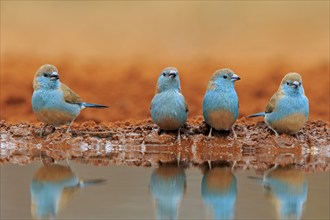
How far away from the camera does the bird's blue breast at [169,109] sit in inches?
357

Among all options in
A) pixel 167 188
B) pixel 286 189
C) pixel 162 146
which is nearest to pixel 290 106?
pixel 162 146

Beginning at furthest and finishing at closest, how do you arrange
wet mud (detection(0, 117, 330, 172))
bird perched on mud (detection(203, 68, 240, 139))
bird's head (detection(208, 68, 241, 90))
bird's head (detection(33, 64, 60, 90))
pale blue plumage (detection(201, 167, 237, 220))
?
1. bird's head (detection(33, 64, 60, 90))
2. bird's head (detection(208, 68, 241, 90))
3. bird perched on mud (detection(203, 68, 240, 139))
4. wet mud (detection(0, 117, 330, 172))
5. pale blue plumage (detection(201, 167, 237, 220))

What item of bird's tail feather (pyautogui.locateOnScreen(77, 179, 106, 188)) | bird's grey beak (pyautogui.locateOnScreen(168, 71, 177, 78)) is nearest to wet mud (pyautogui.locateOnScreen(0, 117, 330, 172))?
bird's grey beak (pyautogui.locateOnScreen(168, 71, 177, 78))

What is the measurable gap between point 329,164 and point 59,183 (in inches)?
119

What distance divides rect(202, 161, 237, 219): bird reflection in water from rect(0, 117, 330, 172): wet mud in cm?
28

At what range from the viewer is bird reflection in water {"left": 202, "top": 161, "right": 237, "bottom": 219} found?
5984mm

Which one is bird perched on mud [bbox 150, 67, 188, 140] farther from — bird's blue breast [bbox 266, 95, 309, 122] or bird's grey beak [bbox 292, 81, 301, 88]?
bird's grey beak [bbox 292, 81, 301, 88]

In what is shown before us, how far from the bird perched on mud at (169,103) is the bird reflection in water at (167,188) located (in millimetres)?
1049

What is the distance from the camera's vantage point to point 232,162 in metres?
8.36

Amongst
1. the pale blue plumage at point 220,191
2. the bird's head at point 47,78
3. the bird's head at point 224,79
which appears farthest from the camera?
the bird's head at point 47,78

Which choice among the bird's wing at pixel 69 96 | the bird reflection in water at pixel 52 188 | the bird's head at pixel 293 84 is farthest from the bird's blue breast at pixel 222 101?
the bird reflection in water at pixel 52 188

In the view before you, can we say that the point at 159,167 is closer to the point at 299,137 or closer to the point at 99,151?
the point at 99,151

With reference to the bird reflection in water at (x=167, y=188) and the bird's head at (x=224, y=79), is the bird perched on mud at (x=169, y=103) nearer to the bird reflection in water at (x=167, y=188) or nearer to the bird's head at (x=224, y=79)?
the bird's head at (x=224, y=79)

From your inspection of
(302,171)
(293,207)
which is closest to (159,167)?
(302,171)
